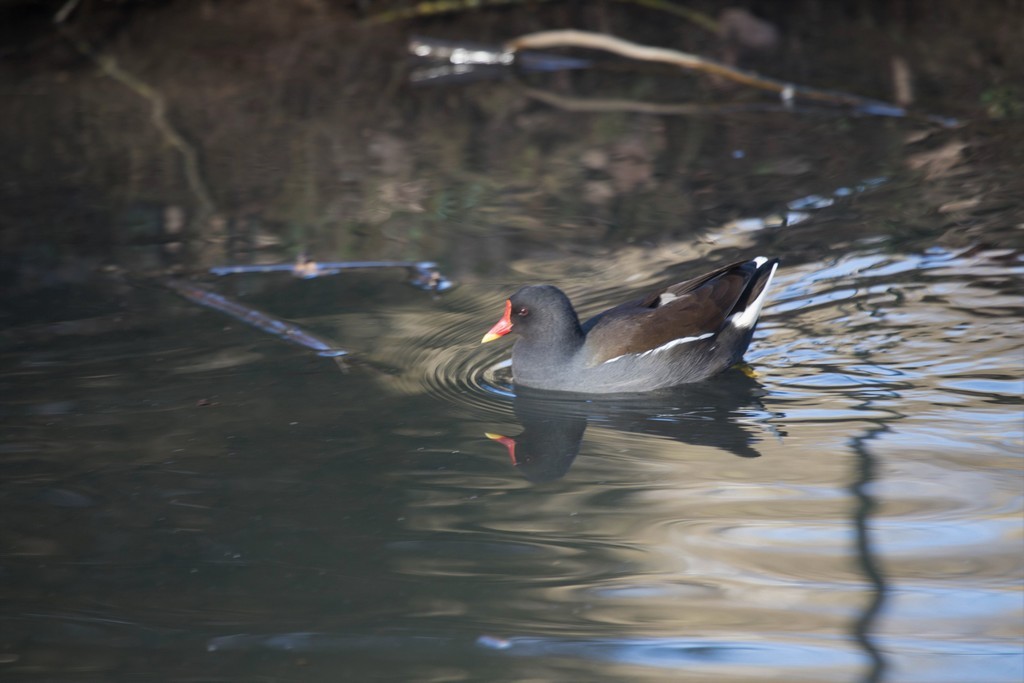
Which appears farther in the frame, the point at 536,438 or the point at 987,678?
the point at 536,438

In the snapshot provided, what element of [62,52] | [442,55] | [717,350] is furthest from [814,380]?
[62,52]

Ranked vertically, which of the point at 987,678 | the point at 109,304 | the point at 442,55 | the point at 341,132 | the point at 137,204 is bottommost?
the point at 987,678

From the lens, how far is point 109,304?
6395 mm

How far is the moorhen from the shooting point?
5.30 m

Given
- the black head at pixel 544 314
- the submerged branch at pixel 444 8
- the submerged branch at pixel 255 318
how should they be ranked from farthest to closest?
1. the submerged branch at pixel 444 8
2. the submerged branch at pixel 255 318
3. the black head at pixel 544 314

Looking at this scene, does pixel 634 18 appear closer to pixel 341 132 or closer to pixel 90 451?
pixel 341 132

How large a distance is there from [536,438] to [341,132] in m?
5.59

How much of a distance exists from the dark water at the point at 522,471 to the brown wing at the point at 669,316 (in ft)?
0.88

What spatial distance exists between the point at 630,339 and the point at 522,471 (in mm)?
919

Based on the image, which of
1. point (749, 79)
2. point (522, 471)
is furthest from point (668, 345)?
point (749, 79)

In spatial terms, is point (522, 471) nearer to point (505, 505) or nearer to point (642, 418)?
point (505, 505)

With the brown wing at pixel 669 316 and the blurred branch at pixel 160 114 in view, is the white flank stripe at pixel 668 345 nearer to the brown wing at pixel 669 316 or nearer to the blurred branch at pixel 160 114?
the brown wing at pixel 669 316

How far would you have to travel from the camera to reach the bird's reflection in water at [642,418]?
4832 millimetres

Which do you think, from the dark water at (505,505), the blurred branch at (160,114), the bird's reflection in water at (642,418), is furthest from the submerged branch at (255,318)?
the blurred branch at (160,114)
